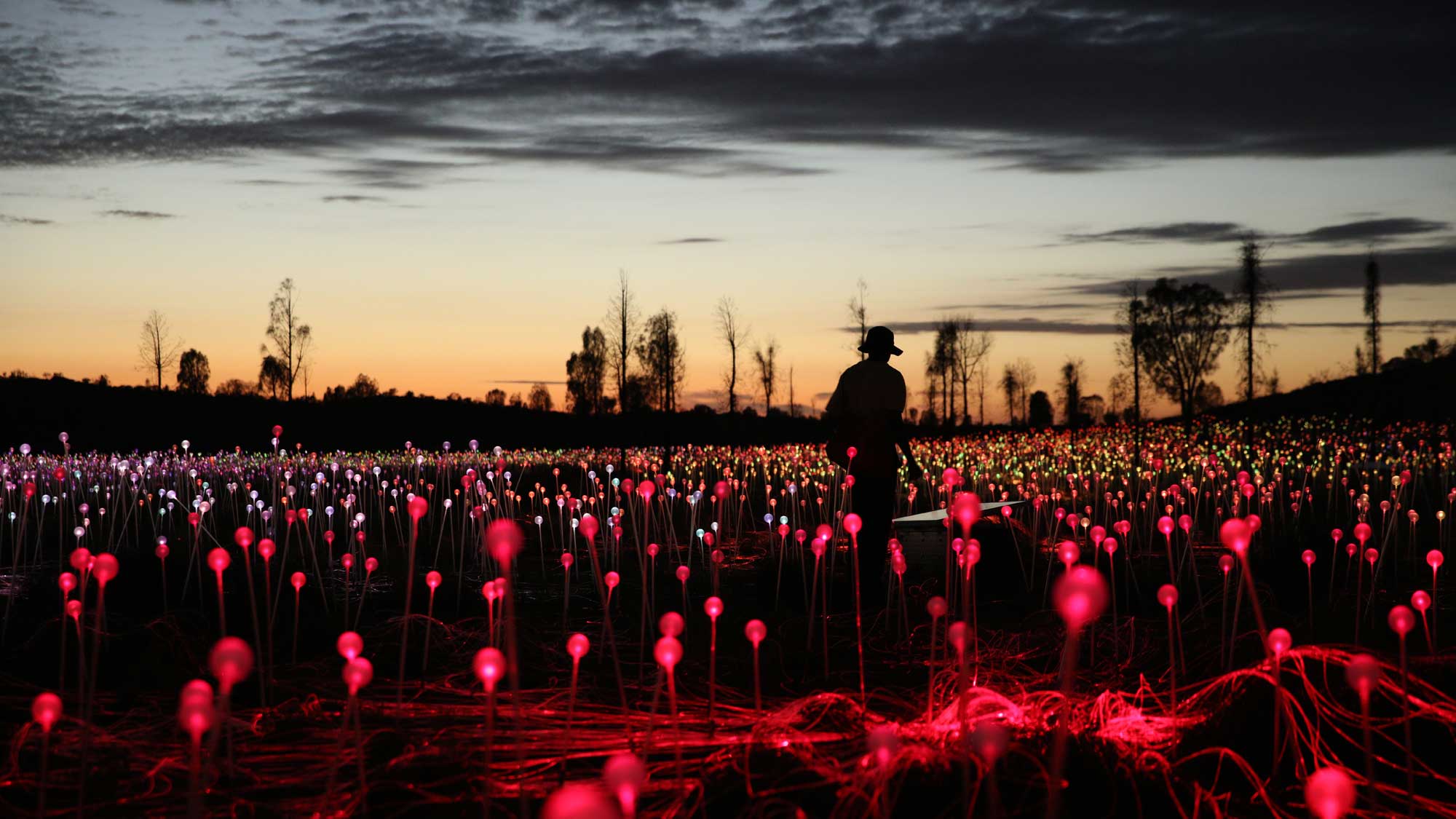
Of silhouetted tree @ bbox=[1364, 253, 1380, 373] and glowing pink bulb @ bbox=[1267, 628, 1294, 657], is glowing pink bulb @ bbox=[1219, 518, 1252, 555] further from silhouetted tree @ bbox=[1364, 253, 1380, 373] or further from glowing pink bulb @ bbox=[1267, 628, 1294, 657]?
silhouetted tree @ bbox=[1364, 253, 1380, 373]

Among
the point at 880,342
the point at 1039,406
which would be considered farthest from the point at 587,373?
the point at 880,342

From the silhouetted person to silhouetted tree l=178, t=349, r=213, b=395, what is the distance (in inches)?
3520

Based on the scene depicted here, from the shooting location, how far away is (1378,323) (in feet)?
208

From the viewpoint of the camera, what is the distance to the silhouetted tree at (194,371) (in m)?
90.7

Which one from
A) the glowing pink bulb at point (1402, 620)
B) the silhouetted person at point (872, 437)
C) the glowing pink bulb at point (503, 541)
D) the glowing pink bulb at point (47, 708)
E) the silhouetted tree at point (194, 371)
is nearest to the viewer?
the glowing pink bulb at point (47, 708)

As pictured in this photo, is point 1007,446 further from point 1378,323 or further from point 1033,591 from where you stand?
point 1378,323

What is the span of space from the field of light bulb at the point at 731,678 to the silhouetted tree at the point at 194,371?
8345 cm

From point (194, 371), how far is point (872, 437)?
92.0 m

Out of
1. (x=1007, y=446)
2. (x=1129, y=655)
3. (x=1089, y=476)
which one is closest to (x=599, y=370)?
(x=1007, y=446)

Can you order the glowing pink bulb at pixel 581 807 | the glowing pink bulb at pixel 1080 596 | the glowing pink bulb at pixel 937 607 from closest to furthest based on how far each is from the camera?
the glowing pink bulb at pixel 581 807, the glowing pink bulb at pixel 1080 596, the glowing pink bulb at pixel 937 607

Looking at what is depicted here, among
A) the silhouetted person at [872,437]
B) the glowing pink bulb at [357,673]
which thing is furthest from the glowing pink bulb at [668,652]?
the silhouetted person at [872,437]

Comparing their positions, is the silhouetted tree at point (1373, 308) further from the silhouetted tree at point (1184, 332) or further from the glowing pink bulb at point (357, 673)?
the glowing pink bulb at point (357, 673)

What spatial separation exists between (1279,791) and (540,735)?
3191mm

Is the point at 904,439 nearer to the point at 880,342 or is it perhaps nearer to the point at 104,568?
the point at 880,342
